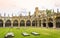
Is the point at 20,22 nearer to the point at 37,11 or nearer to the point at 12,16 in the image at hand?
the point at 12,16

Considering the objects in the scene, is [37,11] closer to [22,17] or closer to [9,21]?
[22,17]

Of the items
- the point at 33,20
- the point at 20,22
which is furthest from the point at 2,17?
the point at 33,20

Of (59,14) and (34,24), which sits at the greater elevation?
(59,14)

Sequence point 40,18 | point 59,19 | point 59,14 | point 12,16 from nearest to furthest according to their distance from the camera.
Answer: point 59,14 < point 59,19 < point 40,18 < point 12,16

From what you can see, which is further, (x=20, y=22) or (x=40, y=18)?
(x=20, y=22)

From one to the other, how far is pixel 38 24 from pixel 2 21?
57.5 ft

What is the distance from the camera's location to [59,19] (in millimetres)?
48250

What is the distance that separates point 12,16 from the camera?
213ft

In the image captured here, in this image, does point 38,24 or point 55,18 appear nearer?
point 55,18

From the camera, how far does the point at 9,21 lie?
65.9m

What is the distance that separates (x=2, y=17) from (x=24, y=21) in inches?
422

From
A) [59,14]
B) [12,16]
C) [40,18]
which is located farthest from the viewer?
[12,16]

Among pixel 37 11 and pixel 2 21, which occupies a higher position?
pixel 37 11

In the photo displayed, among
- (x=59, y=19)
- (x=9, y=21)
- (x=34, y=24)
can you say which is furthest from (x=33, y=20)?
(x=59, y=19)
